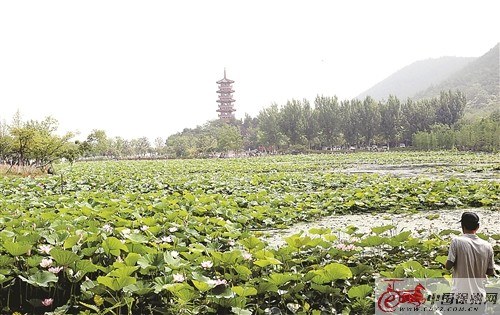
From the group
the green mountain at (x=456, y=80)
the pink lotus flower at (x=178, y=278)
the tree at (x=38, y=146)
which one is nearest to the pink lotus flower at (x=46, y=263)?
the pink lotus flower at (x=178, y=278)

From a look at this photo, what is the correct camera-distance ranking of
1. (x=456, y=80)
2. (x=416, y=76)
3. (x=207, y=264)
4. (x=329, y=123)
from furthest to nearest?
(x=416, y=76)
(x=456, y=80)
(x=329, y=123)
(x=207, y=264)

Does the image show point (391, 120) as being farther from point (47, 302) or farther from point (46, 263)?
point (47, 302)

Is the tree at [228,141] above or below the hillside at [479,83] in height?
below

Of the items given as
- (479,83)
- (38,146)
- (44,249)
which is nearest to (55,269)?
(44,249)

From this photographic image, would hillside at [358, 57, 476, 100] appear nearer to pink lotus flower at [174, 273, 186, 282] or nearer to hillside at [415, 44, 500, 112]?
hillside at [415, 44, 500, 112]

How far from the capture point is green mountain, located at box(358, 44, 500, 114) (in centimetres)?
10460

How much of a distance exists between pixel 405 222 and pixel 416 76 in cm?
18350

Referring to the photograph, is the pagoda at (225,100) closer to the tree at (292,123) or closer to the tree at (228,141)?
the tree at (228,141)

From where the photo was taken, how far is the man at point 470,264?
2.53m

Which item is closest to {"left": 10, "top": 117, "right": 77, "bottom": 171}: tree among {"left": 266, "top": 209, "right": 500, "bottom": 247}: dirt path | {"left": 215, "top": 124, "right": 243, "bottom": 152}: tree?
{"left": 266, "top": 209, "right": 500, "bottom": 247}: dirt path

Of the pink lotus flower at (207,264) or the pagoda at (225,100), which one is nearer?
the pink lotus flower at (207,264)

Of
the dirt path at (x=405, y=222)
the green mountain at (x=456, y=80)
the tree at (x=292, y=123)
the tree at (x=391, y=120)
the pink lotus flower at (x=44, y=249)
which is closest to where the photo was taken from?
the pink lotus flower at (x=44, y=249)

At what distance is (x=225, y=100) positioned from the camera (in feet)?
272
